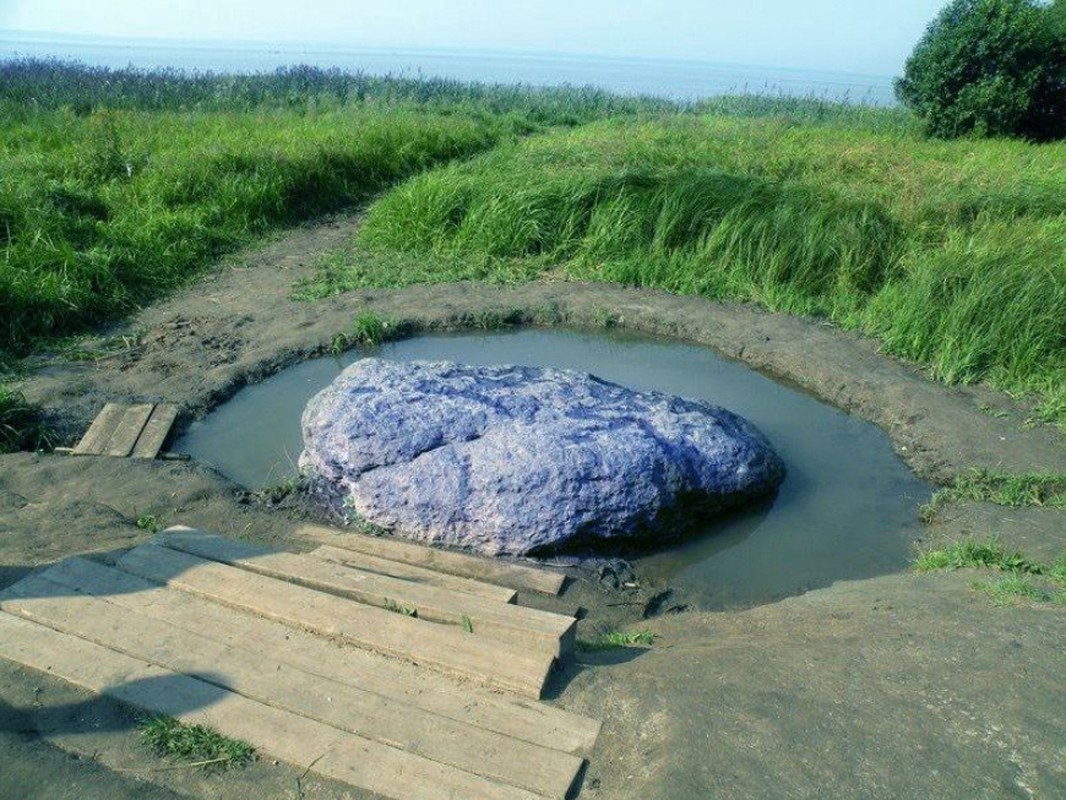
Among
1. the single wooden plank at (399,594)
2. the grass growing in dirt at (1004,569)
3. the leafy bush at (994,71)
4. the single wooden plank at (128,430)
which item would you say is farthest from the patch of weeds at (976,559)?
the leafy bush at (994,71)

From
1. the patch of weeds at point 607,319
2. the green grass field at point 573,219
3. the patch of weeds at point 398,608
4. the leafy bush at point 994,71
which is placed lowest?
the patch of weeds at point 398,608

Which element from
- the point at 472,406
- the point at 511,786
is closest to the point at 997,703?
the point at 511,786

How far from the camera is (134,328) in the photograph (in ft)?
22.1

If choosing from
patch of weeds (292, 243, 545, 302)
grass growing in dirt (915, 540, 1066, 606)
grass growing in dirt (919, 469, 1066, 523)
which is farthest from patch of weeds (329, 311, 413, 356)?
grass growing in dirt (915, 540, 1066, 606)

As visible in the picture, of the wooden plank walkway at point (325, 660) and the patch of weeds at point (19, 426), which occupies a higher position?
the wooden plank walkway at point (325, 660)

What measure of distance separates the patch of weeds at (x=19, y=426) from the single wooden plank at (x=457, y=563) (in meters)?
2.06

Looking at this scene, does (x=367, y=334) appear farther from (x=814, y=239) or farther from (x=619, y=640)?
(x=814, y=239)

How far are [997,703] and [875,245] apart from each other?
19.0 ft

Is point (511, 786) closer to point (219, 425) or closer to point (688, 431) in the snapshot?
point (688, 431)

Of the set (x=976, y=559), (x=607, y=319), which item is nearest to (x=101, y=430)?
(x=607, y=319)

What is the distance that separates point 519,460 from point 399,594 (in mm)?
1138

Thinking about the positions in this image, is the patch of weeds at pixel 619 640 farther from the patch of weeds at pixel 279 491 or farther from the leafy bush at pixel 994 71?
the leafy bush at pixel 994 71

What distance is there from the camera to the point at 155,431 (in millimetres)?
5109

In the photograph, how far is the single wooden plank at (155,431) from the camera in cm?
490
